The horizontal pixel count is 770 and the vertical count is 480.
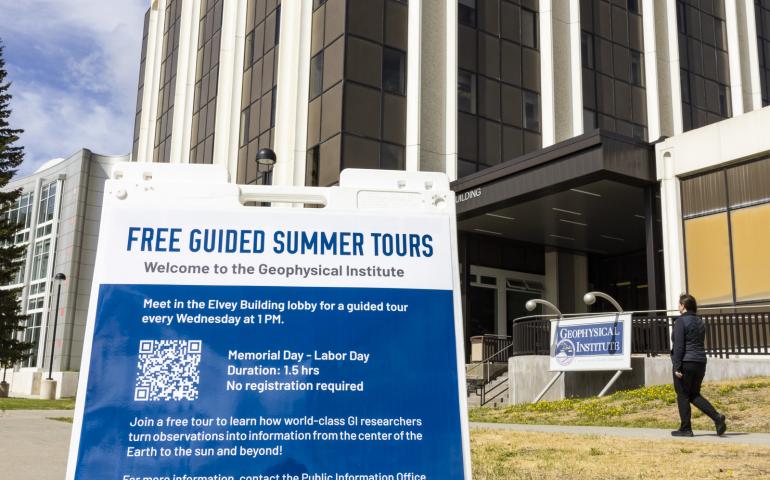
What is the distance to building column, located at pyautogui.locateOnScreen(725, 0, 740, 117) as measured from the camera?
37031 millimetres

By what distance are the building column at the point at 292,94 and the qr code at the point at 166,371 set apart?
25.1m

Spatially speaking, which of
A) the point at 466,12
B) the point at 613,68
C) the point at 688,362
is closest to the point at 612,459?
the point at 688,362

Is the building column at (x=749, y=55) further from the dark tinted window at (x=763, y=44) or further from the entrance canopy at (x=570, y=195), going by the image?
the entrance canopy at (x=570, y=195)

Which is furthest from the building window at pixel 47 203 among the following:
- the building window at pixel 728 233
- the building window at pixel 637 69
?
the building window at pixel 728 233

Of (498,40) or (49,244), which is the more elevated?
(498,40)

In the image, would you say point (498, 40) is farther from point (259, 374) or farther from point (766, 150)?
point (259, 374)

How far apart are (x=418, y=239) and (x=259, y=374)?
2.80 feet

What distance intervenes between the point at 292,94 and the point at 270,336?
27.4 metres

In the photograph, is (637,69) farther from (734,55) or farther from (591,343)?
(591,343)

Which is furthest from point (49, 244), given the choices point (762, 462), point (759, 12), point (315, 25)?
point (762, 462)

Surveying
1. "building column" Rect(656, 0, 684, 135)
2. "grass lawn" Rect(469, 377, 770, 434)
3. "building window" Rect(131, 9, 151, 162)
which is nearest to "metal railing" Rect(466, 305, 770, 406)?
"grass lawn" Rect(469, 377, 770, 434)

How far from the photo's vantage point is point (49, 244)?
61312 mm

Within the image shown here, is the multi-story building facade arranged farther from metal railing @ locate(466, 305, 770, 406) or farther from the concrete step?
the concrete step

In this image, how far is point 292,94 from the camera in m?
29.3
